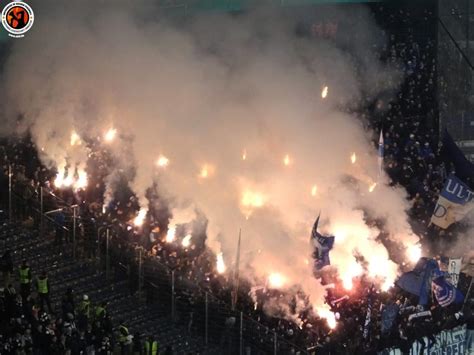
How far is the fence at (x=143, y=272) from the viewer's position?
44.7 ft

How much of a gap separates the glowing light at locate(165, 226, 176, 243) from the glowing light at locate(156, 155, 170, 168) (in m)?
1.80

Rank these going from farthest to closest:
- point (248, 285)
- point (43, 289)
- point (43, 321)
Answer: point (248, 285) → point (43, 289) → point (43, 321)

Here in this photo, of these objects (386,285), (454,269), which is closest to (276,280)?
(386,285)

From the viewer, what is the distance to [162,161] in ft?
59.1

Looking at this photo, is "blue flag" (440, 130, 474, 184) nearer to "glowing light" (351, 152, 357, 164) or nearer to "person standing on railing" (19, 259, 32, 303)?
"glowing light" (351, 152, 357, 164)

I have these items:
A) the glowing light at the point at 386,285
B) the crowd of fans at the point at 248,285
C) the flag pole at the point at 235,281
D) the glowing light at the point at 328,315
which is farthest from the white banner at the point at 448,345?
the flag pole at the point at 235,281

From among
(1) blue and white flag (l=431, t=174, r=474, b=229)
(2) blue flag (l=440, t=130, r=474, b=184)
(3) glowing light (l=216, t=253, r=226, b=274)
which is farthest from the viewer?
(2) blue flag (l=440, t=130, r=474, b=184)

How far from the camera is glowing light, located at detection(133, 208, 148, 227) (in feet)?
53.0

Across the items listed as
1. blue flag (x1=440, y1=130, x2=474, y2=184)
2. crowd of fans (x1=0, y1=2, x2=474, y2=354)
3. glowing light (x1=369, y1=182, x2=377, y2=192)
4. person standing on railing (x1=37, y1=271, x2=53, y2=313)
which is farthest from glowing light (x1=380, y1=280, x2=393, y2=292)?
person standing on railing (x1=37, y1=271, x2=53, y2=313)

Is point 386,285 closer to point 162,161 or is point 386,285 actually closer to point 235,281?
point 235,281

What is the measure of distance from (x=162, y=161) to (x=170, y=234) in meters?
2.14

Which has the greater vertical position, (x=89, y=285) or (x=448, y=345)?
(x=89, y=285)

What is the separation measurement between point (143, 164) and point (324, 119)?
3.19m

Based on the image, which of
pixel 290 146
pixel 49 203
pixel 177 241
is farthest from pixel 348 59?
pixel 49 203
